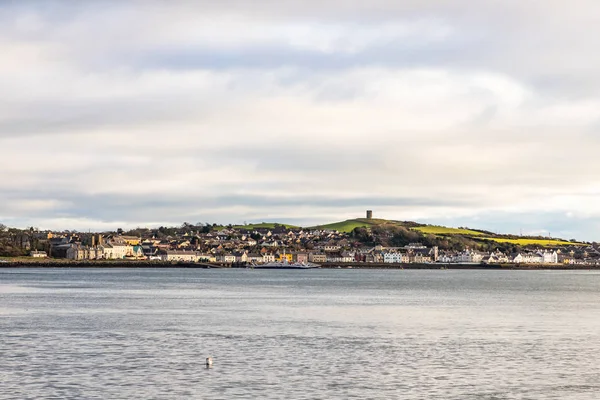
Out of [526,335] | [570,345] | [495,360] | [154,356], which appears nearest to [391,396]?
[495,360]

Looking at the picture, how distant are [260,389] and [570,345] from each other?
14356 mm

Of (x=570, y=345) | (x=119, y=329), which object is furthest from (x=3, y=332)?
(x=570, y=345)

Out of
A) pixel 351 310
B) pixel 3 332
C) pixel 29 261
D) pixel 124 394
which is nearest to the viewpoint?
pixel 124 394

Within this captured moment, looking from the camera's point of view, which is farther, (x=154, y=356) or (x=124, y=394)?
(x=154, y=356)

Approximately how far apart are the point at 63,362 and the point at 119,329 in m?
10.9

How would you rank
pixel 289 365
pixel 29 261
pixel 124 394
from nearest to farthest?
1. pixel 124 394
2. pixel 289 365
3. pixel 29 261

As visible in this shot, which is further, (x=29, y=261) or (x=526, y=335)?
(x=29, y=261)

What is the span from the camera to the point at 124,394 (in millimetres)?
22938

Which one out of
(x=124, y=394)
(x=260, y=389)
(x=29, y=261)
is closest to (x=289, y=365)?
(x=260, y=389)

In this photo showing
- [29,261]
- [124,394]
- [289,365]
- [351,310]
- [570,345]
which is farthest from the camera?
[29,261]

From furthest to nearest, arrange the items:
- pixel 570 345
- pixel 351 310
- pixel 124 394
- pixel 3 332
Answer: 1. pixel 351 310
2. pixel 3 332
3. pixel 570 345
4. pixel 124 394

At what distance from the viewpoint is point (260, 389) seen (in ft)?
78.2

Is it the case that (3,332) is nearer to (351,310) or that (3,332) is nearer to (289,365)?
(289,365)

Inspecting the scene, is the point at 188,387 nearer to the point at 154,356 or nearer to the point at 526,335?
the point at 154,356
